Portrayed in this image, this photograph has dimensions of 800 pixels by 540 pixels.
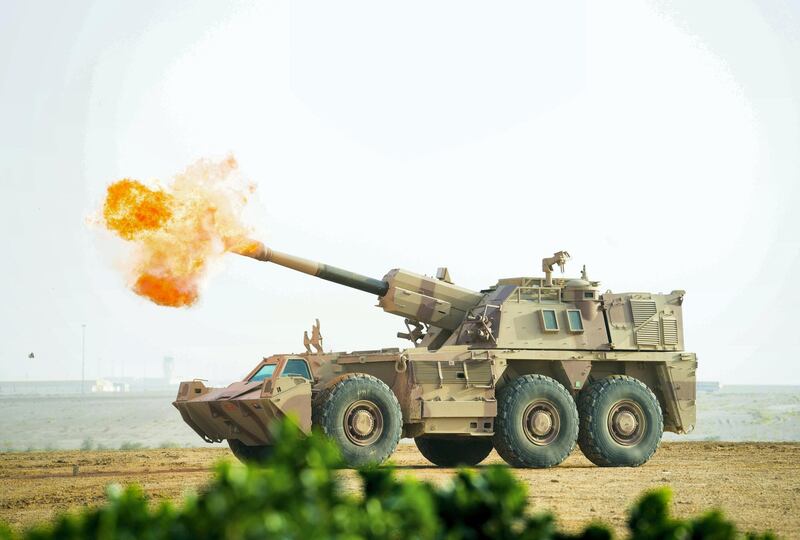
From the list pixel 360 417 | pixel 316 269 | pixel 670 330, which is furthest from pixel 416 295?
pixel 670 330

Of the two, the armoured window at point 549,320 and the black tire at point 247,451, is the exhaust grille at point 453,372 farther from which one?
the black tire at point 247,451

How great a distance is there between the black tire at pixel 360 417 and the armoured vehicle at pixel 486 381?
0.07ft

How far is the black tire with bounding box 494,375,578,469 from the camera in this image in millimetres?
20859

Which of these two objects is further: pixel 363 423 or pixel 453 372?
pixel 453 372

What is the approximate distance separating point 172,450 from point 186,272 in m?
6.55

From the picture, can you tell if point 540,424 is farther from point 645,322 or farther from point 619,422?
point 645,322

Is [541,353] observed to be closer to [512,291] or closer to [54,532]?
[512,291]

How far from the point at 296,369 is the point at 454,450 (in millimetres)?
4026

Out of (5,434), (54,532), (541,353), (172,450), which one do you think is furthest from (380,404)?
(5,434)

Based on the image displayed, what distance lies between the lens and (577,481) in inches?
729

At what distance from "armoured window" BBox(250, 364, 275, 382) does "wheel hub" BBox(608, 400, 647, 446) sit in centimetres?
552

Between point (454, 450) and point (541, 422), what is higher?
point (541, 422)

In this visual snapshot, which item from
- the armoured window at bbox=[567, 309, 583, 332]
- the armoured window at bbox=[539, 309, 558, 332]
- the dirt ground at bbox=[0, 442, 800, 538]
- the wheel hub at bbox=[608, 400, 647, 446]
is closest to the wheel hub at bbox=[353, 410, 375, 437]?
the dirt ground at bbox=[0, 442, 800, 538]

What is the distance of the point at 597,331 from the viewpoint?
886 inches
